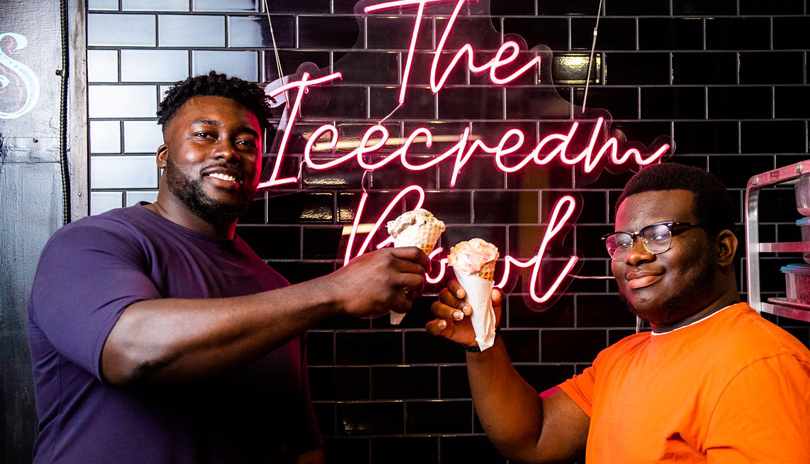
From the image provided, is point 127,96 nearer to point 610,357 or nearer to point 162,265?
point 162,265

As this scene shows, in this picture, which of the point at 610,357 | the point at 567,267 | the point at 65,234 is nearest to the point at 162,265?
the point at 65,234

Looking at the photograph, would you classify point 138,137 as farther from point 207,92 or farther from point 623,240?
point 623,240

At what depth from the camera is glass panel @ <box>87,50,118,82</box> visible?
9.78ft

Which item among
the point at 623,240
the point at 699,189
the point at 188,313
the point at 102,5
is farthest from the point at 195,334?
the point at 102,5

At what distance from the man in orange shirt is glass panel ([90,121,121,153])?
2.16 metres

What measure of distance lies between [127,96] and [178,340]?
224 cm

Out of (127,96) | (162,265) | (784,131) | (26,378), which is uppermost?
(127,96)

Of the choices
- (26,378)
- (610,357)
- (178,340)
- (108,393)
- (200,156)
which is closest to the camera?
(178,340)

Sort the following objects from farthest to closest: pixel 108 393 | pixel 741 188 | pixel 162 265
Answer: pixel 741 188
pixel 162 265
pixel 108 393

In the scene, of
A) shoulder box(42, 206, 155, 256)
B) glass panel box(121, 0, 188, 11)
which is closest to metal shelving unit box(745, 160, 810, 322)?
shoulder box(42, 206, 155, 256)

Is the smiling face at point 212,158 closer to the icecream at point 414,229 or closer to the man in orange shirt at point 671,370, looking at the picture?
the icecream at point 414,229

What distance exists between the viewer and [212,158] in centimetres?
187

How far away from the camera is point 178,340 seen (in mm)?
1256

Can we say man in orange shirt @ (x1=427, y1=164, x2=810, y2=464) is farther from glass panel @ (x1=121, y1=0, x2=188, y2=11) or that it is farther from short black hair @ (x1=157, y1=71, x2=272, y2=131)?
glass panel @ (x1=121, y1=0, x2=188, y2=11)
